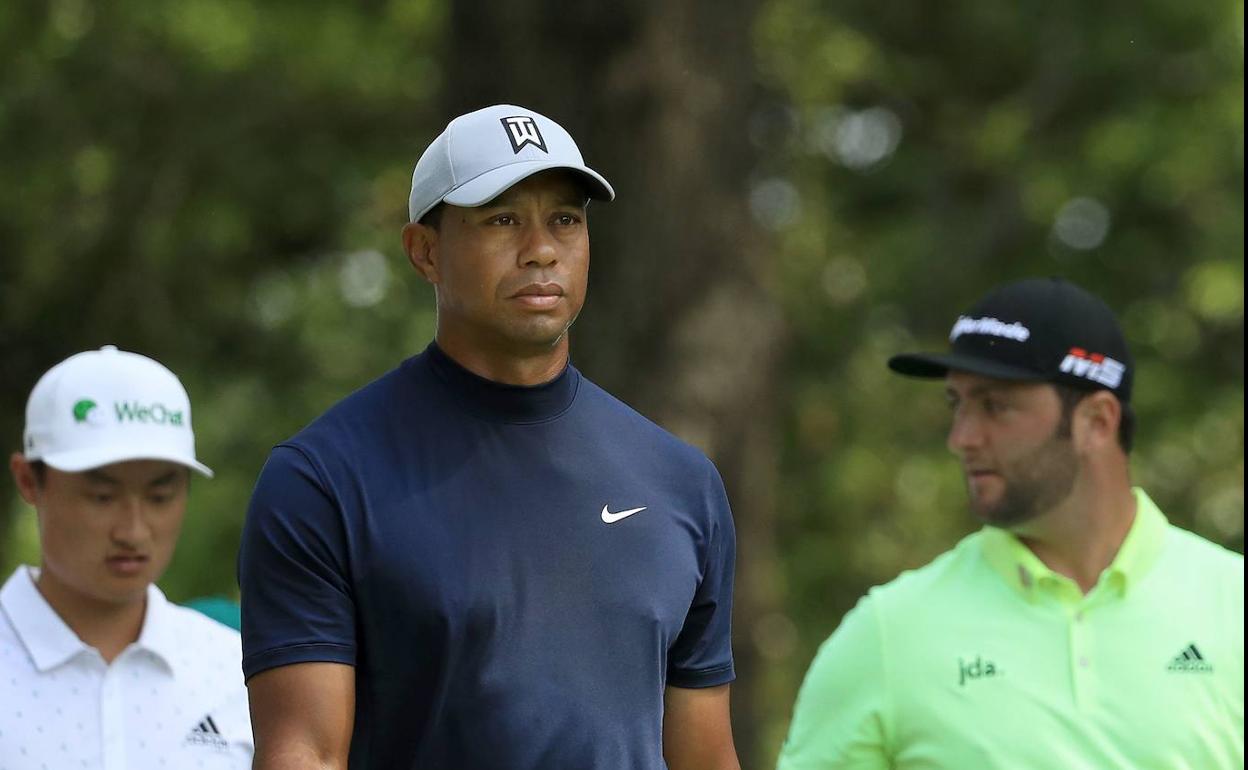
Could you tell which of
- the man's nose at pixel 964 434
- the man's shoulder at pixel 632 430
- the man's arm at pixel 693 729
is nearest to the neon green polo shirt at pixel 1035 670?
the man's nose at pixel 964 434

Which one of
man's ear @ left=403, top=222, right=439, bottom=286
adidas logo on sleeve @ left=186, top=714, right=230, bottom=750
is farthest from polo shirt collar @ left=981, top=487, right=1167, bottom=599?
man's ear @ left=403, top=222, right=439, bottom=286

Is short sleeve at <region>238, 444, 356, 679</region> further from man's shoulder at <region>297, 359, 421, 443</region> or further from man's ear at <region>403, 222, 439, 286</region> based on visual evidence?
man's ear at <region>403, 222, 439, 286</region>

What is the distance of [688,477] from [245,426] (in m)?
9.19

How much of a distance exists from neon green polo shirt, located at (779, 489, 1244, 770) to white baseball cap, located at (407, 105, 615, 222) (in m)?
1.96

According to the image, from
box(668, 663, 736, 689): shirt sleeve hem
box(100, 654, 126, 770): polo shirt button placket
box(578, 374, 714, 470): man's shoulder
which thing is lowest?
box(100, 654, 126, 770): polo shirt button placket

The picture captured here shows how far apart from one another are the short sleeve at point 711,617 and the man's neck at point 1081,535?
70.5 inches

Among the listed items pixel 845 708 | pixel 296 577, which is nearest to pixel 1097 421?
pixel 845 708

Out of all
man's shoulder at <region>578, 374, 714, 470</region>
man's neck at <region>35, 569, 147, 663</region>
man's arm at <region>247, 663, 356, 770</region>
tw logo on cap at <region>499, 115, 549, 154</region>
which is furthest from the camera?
man's neck at <region>35, 569, 147, 663</region>

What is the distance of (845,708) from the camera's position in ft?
17.4

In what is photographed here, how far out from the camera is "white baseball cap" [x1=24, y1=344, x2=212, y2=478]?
201 inches

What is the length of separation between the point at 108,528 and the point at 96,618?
210 mm

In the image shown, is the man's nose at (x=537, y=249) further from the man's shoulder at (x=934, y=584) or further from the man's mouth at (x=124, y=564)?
the man's shoulder at (x=934, y=584)

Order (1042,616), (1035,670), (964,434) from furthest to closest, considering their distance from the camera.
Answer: (964,434)
(1042,616)
(1035,670)

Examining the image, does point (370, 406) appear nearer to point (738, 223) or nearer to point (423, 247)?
point (423, 247)
